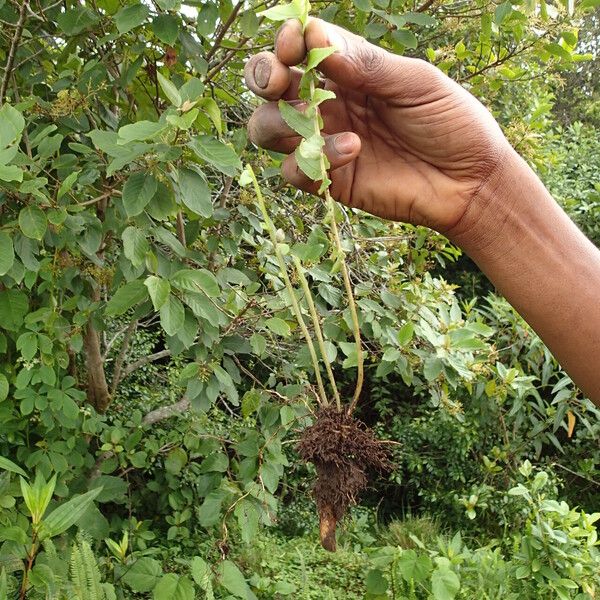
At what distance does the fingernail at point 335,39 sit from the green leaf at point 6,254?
1.11m

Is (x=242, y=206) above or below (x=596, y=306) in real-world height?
below

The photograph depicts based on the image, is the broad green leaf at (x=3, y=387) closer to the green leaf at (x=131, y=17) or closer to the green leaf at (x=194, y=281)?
the green leaf at (x=194, y=281)

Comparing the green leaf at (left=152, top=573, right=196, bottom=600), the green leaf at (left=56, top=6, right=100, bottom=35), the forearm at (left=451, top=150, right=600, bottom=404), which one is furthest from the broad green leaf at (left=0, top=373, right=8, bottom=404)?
the forearm at (left=451, top=150, right=600, bottom=404)

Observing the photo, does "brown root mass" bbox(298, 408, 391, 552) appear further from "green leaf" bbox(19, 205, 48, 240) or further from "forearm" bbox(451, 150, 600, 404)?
"green leaf" bbox(19, 205, 48, 240)

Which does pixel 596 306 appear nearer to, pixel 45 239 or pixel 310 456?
pixel 310 456

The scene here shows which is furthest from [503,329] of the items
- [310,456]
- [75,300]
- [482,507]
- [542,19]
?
[310,456]

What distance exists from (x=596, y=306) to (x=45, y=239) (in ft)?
5.70

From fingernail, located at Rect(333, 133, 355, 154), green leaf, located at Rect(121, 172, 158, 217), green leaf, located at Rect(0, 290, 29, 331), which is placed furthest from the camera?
green leaf, located at Rect(0, 290, 29, 331)

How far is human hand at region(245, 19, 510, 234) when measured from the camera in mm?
1312

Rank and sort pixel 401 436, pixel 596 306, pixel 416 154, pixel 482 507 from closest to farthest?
pixel 596 306
pixel 416 154
pixel 482 507
pixel 401 436

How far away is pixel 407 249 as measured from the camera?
3.26 m

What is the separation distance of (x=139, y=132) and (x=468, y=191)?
0.77m

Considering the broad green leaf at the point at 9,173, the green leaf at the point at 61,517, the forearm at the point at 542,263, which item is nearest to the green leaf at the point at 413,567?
the green leaf at the point at 61,517

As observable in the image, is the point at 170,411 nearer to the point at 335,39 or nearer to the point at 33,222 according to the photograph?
the point at 33,222
